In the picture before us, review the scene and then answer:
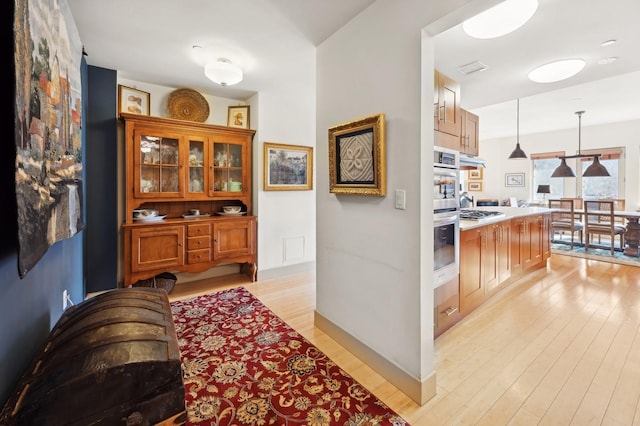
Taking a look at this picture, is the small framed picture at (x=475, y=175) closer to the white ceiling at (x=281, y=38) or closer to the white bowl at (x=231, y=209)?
the white ceiling at (x=281, y=38)

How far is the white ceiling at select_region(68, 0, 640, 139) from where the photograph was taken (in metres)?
2.03

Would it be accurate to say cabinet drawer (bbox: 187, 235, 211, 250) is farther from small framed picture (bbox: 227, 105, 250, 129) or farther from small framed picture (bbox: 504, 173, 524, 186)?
small framed picture (bbox: 504, 173, 524, 186)

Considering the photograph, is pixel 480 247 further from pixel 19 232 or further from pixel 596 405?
pixel 19 232

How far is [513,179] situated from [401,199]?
8.35 metres

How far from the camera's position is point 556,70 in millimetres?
2787

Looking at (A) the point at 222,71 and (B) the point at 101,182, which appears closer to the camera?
(A) the point at 222,71

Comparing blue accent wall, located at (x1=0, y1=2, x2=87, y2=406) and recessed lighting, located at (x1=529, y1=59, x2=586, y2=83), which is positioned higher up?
recessed lighting, located at (x1=529, y1=59, x2=586, y2=83)

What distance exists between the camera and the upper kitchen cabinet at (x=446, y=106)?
2250 millimetres

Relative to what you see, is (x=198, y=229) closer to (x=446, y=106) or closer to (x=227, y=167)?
(x=227, y=167)

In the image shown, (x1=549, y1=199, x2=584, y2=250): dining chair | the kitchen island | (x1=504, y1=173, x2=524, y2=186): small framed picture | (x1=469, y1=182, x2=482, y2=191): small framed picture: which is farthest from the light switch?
(x1=469, y1=182, x2=482, y2=191): small framed picture

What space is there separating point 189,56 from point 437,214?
272cm

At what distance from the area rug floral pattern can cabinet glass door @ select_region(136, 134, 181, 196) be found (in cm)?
149

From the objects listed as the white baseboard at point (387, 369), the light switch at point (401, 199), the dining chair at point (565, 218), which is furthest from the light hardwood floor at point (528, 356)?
the dining chair at point (565, 218)

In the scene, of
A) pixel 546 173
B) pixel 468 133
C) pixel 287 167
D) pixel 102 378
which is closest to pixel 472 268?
pixel 468 133
